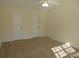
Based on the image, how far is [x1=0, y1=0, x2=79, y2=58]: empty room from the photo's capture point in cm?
565

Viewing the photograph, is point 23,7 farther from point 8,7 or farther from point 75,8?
point 75,8

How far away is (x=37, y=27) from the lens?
8352 mm

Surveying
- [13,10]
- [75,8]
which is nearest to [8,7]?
[13,10]

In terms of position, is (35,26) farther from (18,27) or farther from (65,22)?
(65,22)

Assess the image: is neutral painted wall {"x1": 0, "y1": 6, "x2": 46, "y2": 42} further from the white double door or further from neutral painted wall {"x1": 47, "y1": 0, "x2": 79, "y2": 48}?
neutral painted wall {"x1": 47, "y1": 0, "x2": 79, "y2": 48}

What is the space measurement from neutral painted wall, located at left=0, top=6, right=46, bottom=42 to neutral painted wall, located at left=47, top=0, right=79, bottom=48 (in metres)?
0.86

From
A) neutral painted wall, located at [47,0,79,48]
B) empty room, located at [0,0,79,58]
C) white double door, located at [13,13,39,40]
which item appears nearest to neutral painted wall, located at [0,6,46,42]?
empty room, located at [0,0,79,58]

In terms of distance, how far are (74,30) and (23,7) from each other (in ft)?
11.4

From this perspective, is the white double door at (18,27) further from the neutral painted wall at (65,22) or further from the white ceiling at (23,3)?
the neutral painted wall at (65,22)

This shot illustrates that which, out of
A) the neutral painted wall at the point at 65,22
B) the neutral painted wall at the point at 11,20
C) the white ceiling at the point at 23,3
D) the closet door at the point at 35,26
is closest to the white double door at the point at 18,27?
the neutral painted wall at the point at 11,20

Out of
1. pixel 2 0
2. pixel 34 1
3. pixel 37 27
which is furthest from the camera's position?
pixel 37 27

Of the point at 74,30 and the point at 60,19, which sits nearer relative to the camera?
the point at 74,30

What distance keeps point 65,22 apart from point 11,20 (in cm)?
317

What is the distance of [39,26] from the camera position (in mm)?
8422
